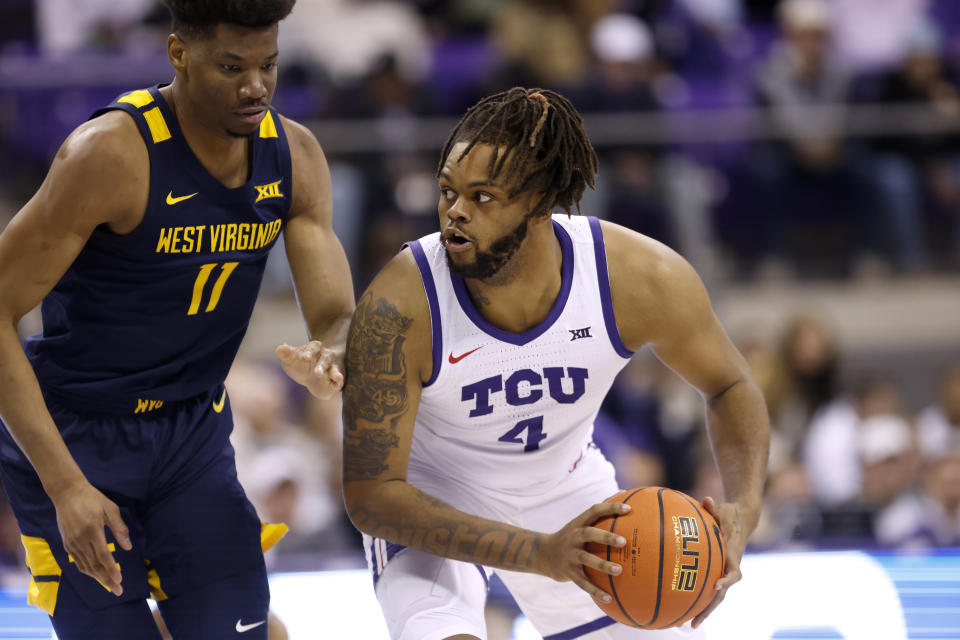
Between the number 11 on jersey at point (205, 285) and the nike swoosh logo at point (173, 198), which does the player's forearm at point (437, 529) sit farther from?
the nike swoosh logo at point (173, 198)

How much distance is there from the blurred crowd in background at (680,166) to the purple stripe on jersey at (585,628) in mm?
2774

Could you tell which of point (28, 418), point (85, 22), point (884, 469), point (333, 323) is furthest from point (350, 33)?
point (28, 418)

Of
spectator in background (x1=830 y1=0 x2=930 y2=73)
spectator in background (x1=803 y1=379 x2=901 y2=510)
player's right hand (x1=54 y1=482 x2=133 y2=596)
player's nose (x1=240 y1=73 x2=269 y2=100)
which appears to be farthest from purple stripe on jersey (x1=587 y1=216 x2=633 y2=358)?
spectator in background (x1=830 y1=0 x2=930 y2=73)

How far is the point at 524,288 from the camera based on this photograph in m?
3.34

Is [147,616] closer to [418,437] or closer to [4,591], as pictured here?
[418,437]

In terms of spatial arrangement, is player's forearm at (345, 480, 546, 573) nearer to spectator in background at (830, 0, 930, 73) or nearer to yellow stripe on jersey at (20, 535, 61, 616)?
yellow stripe on jersey at (20, 535, 61, 616)

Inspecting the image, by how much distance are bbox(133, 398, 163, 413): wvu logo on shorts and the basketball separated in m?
1.23

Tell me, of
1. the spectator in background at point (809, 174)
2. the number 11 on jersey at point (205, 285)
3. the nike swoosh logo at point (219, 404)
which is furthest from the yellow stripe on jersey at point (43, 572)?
the spectator in background at point (809, 174)

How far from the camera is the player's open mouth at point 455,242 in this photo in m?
3.16

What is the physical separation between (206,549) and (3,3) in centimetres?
654

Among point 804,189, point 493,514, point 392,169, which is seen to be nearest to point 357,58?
point 392,169

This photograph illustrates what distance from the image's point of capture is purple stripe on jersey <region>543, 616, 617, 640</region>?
3.49 metres

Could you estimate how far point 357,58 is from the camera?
28.2 ft

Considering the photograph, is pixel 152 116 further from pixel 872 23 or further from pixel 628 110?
pixel 872 23
